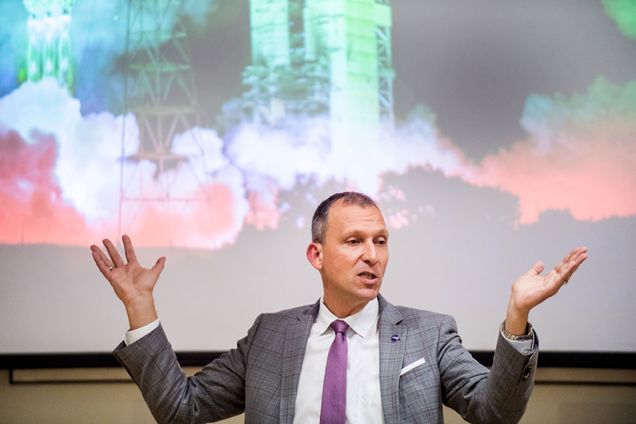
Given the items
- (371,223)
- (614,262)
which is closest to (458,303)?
(614,262)

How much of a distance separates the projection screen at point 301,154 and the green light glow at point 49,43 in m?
0.01

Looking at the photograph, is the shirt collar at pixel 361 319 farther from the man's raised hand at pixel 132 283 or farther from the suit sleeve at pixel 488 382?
the man's raised hand at pixel 132 283

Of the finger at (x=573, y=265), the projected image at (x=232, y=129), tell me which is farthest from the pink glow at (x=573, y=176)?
the finger at (x=573, y=265)

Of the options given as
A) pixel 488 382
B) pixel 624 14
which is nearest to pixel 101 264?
pixel 488 382

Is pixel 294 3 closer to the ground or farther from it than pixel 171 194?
farther from it

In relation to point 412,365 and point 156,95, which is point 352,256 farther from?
point 156,95

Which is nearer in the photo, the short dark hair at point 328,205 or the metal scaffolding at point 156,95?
the short dark hair at point 328,205

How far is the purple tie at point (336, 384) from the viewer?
2.05m

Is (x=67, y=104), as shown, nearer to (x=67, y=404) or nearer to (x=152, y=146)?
(x=152, y=146)

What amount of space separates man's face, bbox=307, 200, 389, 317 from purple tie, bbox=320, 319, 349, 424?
0.12 metres

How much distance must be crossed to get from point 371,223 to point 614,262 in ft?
4.78

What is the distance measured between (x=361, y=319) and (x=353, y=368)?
159 millimetres

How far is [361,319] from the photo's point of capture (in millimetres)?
2240

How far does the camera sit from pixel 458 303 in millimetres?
3219
